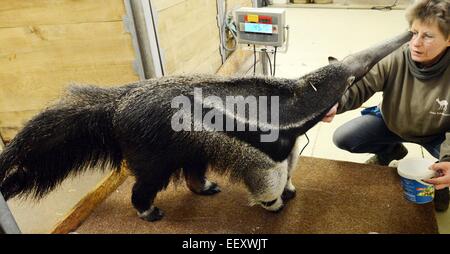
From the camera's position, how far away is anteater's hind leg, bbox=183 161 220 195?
6.82ft

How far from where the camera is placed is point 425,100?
1.96m

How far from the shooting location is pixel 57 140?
1.65 metres

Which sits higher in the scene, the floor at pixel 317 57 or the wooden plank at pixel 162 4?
the wooden plank at pixel 162 4

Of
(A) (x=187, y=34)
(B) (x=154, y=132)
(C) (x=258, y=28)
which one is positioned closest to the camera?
(B) (x=154, y=132)

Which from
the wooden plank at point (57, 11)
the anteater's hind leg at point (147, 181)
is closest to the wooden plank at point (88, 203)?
the anteater's hind leg at point (147, 181)

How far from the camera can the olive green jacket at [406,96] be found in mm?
1914

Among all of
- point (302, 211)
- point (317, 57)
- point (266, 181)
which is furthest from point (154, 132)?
point (317, 57)

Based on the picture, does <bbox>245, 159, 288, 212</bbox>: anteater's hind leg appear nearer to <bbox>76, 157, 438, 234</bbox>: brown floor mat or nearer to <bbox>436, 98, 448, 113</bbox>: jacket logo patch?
<bbox>76, 157, 438, 234</bbox>: brown floor mat

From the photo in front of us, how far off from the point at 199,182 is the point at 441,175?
1.36 meters

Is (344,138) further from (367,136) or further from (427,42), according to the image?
(427,42)

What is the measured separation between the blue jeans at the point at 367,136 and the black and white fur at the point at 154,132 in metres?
0.81

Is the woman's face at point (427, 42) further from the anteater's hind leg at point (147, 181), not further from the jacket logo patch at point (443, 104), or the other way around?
the anteater's hind leg at point (147, 181)

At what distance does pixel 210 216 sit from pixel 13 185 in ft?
3.46

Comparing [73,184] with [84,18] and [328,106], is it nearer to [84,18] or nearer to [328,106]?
[84,18]
